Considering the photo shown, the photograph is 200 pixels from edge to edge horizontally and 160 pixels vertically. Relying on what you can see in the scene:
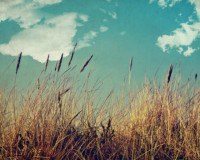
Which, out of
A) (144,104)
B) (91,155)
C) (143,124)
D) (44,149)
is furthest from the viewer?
(144,104)

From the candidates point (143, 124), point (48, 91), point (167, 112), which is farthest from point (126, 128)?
point (48, 91)

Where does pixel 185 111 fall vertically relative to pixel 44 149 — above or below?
above

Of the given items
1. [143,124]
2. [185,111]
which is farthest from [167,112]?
[143,124]

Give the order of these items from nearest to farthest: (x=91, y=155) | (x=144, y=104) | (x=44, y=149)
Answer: (x=44, y=149)
(x=91, y=155)
(x=144, y=104)

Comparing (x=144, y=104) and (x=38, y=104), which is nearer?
(x=38, y=104)

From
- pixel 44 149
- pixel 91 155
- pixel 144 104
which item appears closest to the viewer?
pixel 44 149

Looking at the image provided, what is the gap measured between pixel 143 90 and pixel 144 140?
34.6 inches

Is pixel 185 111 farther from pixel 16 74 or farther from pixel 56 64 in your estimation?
pixel 16 74

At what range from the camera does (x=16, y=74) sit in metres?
3.51

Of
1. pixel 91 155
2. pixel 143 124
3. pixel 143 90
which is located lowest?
pixel 91 155

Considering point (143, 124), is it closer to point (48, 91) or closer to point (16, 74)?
point (48, 91)

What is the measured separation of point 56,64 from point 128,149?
110 centimetres

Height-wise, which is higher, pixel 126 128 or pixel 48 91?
pixel 48 91

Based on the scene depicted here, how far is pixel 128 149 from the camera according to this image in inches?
143
